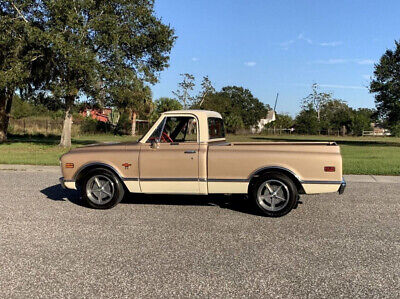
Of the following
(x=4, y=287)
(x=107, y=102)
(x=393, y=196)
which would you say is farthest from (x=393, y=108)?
(x=4, y=287)

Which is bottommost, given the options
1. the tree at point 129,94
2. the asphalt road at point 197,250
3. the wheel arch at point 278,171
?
the asphalt road at point 197,250

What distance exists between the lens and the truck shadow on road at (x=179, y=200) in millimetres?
6834

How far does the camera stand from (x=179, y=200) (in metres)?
7.31

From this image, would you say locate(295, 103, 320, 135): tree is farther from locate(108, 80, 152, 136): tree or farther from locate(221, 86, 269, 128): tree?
locate(108, 80, 152, 136): tree

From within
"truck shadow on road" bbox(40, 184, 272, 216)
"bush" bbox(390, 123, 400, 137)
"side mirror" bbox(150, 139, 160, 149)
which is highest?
"bush" bbox(390, 123, 400, 137)

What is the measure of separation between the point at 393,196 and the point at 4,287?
768 cm

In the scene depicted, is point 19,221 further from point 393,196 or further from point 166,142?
point 393,196

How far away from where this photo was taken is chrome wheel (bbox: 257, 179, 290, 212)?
19.3 feet

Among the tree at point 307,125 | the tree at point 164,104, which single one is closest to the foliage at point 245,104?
the tree at point 307,125

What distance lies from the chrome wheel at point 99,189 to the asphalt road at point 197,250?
0.28m

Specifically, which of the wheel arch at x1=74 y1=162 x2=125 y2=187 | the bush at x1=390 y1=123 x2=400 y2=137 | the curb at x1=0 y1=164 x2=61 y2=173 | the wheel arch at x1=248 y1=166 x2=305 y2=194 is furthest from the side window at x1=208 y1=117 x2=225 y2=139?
the bush at x1=390 y1=123 x2=400 y2=137

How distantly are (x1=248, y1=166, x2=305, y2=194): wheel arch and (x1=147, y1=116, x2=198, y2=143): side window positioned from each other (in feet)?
4.18

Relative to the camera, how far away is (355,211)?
6.42 m

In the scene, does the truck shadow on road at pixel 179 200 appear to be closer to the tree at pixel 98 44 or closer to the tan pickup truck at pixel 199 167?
the tan pickup truck at pixel 199 167
